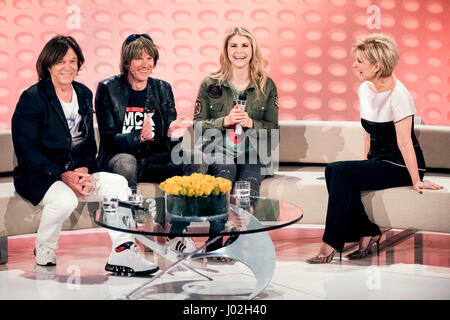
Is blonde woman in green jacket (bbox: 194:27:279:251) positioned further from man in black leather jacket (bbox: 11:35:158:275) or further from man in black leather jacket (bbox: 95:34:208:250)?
man in black leather jacket (bbox: 11:35:158:275)

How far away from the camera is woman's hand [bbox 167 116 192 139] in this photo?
4.63m

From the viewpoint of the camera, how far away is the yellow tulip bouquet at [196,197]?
3.56 metres

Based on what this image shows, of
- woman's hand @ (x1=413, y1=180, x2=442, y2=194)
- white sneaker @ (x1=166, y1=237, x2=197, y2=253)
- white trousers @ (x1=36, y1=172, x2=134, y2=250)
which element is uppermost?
woman's hand @ (x1=413, y1=180, x2=442, y2=194)

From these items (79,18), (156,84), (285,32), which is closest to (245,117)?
(156,84)

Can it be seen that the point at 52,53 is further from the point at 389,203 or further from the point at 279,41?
the point at 389,203

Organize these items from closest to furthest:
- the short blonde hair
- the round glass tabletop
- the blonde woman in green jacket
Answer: the round glass tabletop → the short blonde hair → the blonde woman in green jacket

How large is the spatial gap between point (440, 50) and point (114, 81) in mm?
2784


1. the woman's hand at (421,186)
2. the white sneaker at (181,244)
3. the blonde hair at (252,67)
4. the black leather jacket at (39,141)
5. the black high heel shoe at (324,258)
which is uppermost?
the blonde hair at (252,67)

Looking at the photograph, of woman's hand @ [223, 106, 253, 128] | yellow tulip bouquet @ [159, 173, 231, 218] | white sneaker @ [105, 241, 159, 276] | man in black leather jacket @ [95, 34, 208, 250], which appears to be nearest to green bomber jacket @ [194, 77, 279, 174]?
woman's hand @ [223, 106, 253, 128]

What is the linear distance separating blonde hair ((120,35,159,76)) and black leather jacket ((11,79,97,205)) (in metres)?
0.58

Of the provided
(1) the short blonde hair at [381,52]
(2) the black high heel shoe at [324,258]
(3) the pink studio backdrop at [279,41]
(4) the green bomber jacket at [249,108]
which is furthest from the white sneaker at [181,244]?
(3) the pink studio backdrop at [279,41]

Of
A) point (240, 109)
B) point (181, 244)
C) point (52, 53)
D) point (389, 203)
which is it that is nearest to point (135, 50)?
point (52, 53)

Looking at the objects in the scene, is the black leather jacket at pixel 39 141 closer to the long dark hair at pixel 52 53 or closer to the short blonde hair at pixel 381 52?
the long dark hair at pixel 52 53

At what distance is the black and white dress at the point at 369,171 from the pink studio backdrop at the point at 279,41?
1374mm
